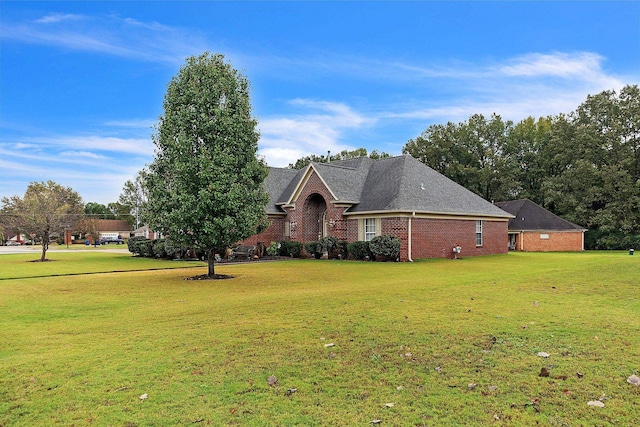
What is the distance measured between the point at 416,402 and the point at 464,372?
41.8 inches

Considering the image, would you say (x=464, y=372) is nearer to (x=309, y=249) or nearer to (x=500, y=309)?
(x=500, y=309)

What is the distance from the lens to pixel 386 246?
979 inches

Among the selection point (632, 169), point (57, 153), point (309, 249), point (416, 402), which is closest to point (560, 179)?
point (632, 169)

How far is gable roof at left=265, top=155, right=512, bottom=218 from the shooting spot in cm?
2659

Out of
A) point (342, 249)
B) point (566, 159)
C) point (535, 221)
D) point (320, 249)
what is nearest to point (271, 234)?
point (320, 249)

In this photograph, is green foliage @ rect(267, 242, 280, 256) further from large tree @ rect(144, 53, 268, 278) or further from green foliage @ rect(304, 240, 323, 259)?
large tree @ rect(144, 53, 268, 278)

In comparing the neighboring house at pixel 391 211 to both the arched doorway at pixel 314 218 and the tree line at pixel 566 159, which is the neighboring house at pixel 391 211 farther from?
the tree line at pixel 566 159

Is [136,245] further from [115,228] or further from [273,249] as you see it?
[115,228]

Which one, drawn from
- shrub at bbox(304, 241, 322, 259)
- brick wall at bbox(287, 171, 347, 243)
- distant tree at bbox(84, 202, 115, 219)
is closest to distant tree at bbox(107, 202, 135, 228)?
distant tree at bbox(84, 202, 115, 219)

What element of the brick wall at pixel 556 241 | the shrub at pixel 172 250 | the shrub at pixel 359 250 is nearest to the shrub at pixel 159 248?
the shrub at pixel 172 250

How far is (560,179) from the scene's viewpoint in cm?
4388

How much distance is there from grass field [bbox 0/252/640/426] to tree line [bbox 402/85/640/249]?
115 feet

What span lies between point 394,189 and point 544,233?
62.1 feet

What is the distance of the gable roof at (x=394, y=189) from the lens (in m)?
26.6
